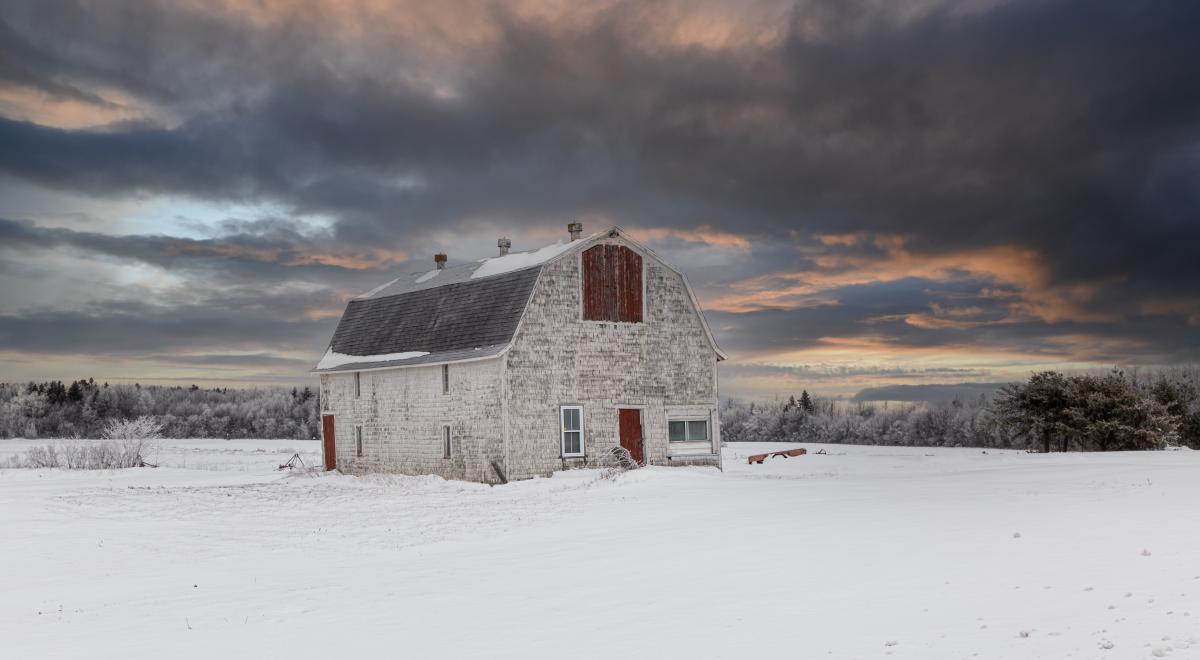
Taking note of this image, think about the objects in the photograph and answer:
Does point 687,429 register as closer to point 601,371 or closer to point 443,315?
point 601,371

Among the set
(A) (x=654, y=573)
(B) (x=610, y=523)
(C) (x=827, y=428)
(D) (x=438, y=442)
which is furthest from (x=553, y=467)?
(C) (x=827, y=428)

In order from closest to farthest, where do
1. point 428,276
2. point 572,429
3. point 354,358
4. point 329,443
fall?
point 572,429, point 354,358, point 329,443, point 428,276

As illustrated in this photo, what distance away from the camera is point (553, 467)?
100 ft

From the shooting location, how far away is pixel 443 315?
34.6 meters

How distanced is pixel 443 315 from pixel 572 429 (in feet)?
21.7

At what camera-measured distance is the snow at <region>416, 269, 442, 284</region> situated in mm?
38297

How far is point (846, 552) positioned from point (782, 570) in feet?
4.23

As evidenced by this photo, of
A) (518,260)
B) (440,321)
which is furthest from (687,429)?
(440,321)

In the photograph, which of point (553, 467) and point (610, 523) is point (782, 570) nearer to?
point (610, 523)

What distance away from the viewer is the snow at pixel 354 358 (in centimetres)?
3456

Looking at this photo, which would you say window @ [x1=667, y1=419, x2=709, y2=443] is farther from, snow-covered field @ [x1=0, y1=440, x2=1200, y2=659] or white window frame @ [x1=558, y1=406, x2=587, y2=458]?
snow-covered field @ [x1=0, y1=440, x2=1200, y2=659]

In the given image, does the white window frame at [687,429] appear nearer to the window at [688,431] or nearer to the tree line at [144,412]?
the window at [688,431]

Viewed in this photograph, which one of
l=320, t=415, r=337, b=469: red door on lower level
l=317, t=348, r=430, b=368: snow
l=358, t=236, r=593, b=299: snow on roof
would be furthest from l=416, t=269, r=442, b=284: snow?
l=320, t=415, r=337, b=469: red door on lower level

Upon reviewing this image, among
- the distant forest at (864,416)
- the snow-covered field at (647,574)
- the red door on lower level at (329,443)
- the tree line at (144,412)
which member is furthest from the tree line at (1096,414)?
the tree line at (144,412)
